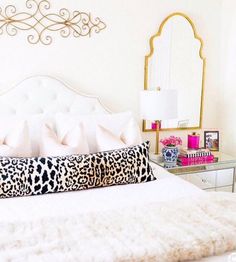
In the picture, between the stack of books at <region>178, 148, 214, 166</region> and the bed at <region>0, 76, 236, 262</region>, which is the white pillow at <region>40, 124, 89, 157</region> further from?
the stack of books at <region>178, 148, 214, 166</region>

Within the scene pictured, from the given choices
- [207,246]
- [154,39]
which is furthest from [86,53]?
[207,246]

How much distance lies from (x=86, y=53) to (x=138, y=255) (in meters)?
1.92

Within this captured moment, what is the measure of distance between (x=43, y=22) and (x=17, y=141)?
0.99m

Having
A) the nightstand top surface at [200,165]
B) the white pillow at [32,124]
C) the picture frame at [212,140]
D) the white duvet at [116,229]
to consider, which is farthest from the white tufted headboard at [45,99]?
the picture frame at [212,140]

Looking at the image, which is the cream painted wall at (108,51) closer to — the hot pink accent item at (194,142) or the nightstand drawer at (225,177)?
the hot pink accent item at (194,142)

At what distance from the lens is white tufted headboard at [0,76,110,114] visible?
2568 mm

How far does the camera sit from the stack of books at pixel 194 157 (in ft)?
9.62

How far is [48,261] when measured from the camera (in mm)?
1235

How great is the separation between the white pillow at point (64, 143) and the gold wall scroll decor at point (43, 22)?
77 centimetres

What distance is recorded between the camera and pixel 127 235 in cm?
144

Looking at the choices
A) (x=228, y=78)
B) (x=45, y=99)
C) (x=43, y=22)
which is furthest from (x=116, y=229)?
(x=228, y=78)

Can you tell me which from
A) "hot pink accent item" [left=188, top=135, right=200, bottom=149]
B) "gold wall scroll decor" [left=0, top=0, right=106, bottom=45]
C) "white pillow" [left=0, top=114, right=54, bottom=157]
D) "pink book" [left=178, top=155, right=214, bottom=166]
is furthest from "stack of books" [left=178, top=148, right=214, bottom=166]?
"gold wall scroll decor" [left=0, top=0, right=106, bottom=45]

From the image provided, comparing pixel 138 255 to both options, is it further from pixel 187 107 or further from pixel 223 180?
pixel 187 107

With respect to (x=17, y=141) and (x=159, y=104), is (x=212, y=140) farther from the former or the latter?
Answer: (x=17, y=141)
